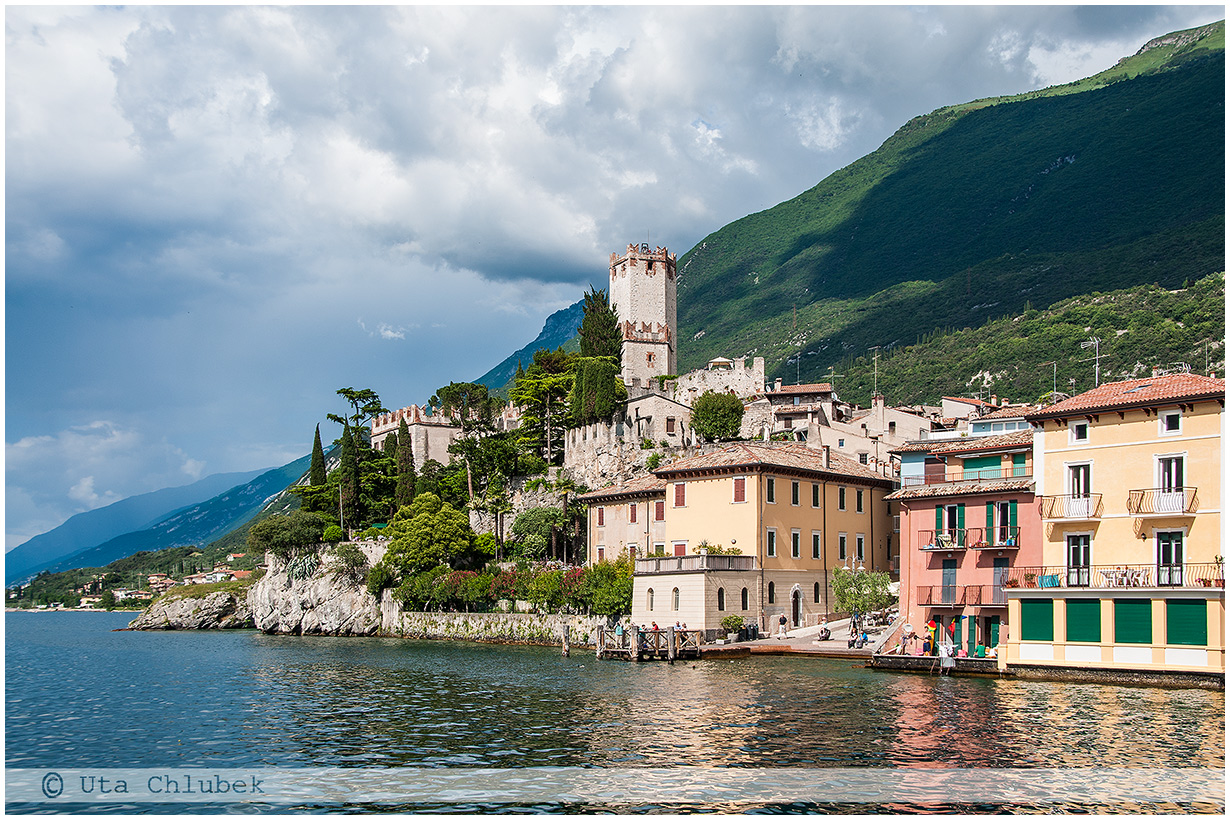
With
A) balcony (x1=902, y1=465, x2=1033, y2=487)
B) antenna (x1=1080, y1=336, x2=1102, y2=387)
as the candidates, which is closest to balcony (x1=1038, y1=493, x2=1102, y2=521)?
balcony (x1=902, y1=465, x2=1033, y2=487)

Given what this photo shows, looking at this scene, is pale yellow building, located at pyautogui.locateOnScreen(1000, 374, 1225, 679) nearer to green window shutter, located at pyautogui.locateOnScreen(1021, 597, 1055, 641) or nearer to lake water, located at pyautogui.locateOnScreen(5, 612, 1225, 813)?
green window shutter, located at pyautogui.locateOnScreen(1021, 597, 1055, 641)

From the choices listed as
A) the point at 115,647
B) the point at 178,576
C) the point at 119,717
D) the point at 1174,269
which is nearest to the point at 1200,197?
the point at 1174,269

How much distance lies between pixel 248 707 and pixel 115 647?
1747 inches

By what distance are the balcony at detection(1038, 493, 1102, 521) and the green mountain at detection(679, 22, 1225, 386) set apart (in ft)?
276

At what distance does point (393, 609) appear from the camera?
3034 inches

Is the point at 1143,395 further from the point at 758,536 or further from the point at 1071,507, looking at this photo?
the point at 758,536

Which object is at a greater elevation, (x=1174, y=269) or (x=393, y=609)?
(x=1174, y=269)

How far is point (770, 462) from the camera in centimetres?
5731

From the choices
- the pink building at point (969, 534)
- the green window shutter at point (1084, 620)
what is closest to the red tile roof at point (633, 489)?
the pink building at point (969, 534)

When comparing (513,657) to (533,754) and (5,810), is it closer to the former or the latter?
(533,754)

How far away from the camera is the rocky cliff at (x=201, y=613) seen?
100 meters

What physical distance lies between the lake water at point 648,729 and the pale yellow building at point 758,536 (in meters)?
8.08

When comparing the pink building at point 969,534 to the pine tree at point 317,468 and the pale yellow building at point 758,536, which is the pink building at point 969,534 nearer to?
the pale yellow building at point 758,536

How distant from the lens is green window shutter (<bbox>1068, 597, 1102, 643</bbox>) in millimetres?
37781
